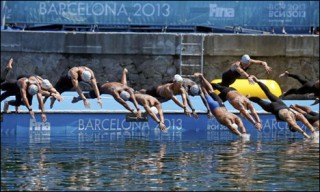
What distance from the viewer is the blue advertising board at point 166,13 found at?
3838cm

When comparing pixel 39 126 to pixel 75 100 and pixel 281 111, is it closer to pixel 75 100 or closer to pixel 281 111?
pixel 75 100

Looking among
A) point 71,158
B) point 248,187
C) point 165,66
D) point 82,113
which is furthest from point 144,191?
point 165,66

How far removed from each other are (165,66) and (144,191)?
1472 cm

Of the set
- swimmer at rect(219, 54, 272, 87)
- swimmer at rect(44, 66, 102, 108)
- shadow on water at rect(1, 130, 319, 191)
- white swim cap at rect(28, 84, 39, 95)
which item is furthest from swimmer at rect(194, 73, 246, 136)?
white swim cap at rect(28, 84, 39, 95)

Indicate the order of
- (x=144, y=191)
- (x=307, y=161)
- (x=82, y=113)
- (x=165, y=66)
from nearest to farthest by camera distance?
(x=144, y=191) → (x=307, y=161) → (x=82, y=113) → (x=165, y=66)

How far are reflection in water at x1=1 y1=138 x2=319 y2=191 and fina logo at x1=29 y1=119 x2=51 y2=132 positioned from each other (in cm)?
94

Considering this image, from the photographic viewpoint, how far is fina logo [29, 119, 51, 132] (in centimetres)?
3275

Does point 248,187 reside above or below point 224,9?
below

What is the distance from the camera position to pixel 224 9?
38.4 meters

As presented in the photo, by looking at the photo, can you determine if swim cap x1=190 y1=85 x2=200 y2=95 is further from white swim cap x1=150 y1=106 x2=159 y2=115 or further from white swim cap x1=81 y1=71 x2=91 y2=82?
white swim cap x1=81 y1=71 x2=91 y2=82

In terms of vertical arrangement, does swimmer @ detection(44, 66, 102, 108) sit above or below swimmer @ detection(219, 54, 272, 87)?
below

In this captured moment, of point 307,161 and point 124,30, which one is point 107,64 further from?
point 307,161

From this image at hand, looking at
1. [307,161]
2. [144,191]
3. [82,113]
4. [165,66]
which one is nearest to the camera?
[144,191]

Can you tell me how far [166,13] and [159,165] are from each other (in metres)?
12.1
